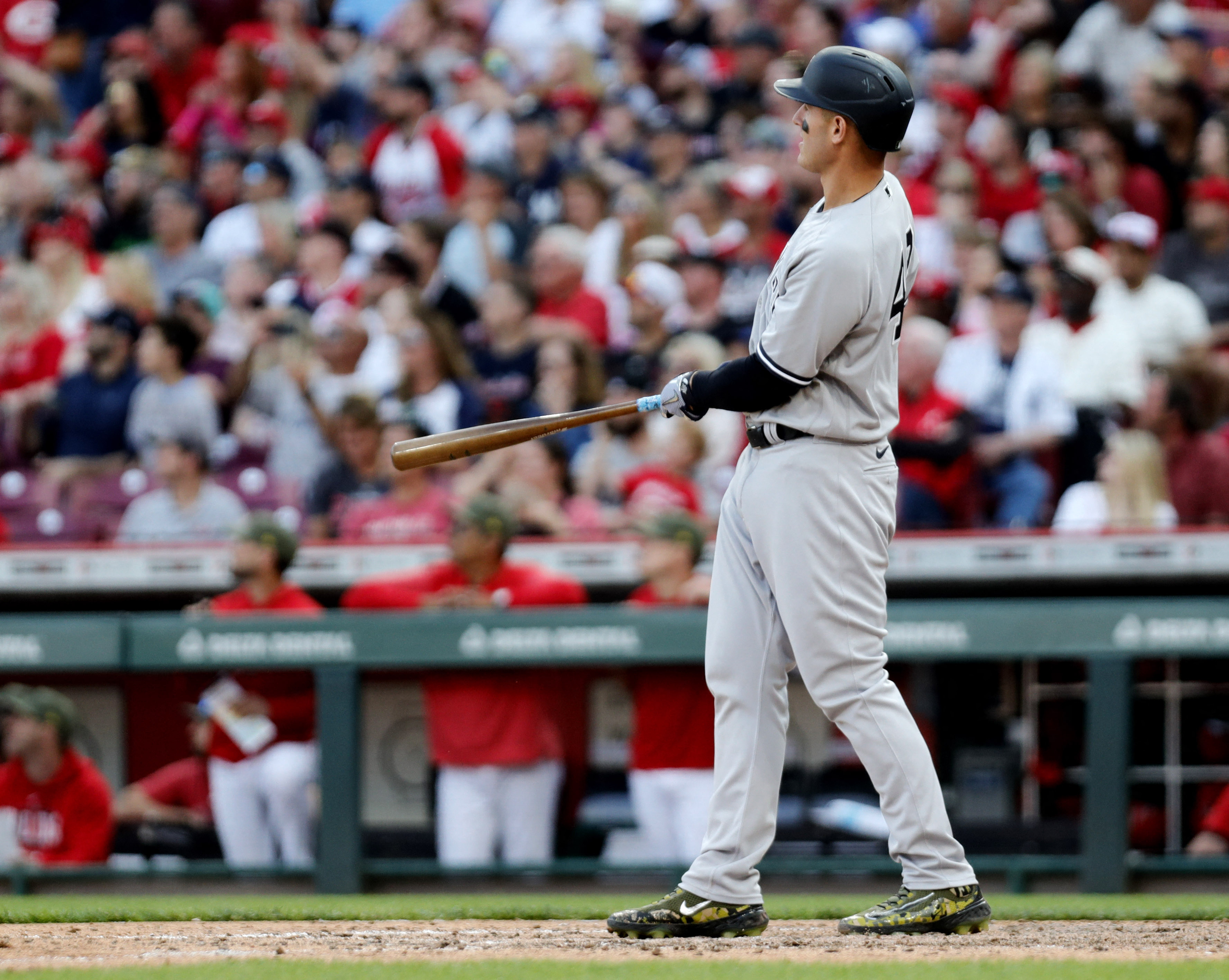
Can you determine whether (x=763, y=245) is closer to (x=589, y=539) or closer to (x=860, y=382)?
(x=589, y=539)

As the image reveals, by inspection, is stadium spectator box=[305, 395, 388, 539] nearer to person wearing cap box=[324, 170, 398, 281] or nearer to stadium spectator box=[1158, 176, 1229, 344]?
person wearing cap box=[324, 170, 398, 281]

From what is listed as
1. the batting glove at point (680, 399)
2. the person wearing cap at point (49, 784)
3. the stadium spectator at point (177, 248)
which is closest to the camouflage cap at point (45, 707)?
the person wearing cap at point (49, 784)

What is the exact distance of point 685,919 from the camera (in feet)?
12.1

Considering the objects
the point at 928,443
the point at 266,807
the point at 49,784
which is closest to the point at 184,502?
the point at 49,784

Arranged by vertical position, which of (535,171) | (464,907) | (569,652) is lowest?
(464,907)

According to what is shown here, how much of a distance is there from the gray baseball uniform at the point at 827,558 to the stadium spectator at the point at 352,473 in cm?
396

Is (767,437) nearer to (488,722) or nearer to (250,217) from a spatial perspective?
(488,722)

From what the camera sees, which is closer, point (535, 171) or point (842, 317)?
point (842, 317)

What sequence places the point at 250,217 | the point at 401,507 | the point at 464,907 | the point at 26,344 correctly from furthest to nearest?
the point at 250,217
the point at 26,344
the point at 401,507
the point at 464,907

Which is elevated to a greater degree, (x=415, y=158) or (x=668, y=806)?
(x=415, y=158)

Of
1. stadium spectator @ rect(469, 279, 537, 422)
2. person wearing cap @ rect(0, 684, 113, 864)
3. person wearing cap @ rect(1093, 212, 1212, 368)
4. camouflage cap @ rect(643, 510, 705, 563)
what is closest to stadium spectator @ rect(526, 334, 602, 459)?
stadium spectator @ rect(469, 279, 537, 422)

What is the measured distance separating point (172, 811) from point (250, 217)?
17.1 feet

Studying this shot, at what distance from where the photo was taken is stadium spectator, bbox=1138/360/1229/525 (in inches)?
262

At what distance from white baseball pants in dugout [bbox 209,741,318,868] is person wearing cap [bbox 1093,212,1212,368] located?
3918 millimetres
